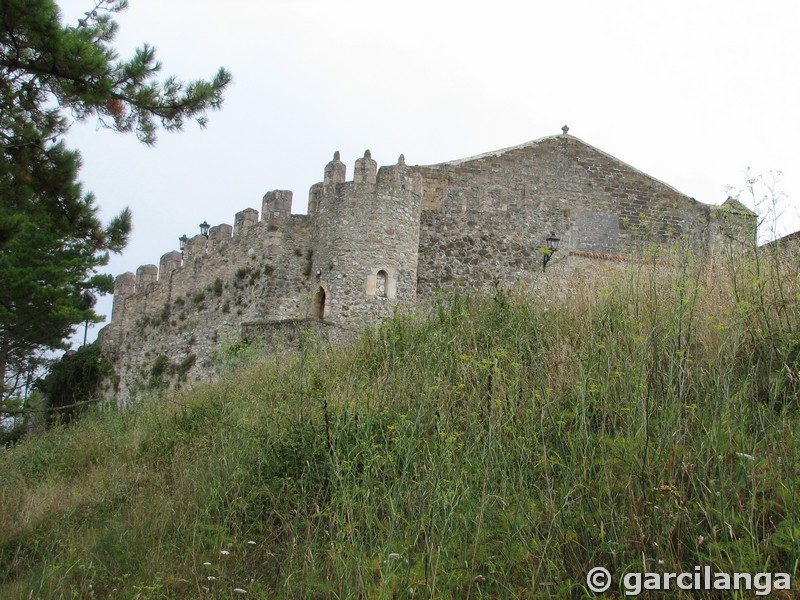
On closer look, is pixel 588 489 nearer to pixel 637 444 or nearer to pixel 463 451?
pixel 637 444

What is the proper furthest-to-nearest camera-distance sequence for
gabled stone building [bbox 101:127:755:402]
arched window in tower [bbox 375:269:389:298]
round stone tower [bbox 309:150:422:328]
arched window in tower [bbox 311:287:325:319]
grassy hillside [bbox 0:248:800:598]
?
1. arched window in tower [bbox 311:287:325:319]
2. gabled stone building [bbox 101:127:755:402]
3. arched window in tower [bbox 375:269:389:298]
4. round stone tower [bbox 309:150:422:328]
5. grassy hillside [bbox 0:248:800:598]

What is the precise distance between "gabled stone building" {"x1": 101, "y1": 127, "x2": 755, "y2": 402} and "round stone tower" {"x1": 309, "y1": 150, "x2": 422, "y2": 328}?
0.02 m

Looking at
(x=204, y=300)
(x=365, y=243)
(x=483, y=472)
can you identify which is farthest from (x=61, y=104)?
(x=204, y=300)

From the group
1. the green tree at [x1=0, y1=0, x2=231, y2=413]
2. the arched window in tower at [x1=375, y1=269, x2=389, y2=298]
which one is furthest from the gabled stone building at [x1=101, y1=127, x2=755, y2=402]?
the green tree at [x1=0, y1=0, x2=231, y2=413]

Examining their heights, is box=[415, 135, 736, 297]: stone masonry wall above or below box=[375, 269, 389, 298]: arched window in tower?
above

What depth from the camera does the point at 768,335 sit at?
5.57 metres

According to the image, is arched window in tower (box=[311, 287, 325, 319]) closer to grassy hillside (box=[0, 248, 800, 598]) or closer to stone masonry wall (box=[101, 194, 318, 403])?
stone masonry wall (box=[101, 194, 318, 403])

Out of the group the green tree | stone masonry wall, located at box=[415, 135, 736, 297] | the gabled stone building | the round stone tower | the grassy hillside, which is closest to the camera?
the grassy hillside

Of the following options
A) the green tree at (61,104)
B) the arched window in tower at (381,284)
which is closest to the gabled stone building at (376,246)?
the arched window in tower at (381,284)

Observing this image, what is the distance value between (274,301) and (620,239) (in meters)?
8.96

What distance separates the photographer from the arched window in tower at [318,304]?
1515 cm

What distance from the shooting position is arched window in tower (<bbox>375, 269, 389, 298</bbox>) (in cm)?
1476

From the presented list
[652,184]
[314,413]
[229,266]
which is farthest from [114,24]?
[652,184]

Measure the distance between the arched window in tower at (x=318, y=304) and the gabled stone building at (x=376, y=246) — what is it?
0.03 m
